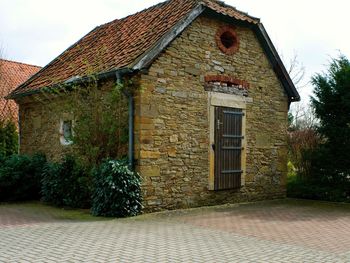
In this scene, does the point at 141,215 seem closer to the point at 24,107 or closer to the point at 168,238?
the point at 168,238

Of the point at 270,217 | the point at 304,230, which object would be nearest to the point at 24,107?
the point at 270,217

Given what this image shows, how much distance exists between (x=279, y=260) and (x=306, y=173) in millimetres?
9028

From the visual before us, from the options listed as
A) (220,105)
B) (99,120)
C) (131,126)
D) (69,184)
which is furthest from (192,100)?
(69,184)

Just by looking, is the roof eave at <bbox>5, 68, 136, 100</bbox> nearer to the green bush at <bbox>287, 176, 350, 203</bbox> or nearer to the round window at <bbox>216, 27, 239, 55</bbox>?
the round window at <bbox>216, 27, 239, 55</bbox>

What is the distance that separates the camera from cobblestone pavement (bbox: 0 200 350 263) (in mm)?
5906

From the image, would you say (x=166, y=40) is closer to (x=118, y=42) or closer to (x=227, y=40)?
(x=118, y=42)

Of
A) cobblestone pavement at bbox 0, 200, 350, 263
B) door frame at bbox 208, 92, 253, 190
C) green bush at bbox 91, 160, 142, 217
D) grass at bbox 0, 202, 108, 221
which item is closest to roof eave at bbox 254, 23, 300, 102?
door frame at bbox 208, 92, 253, 190

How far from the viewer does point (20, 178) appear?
12.0 m

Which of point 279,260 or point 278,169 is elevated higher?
point 278,169

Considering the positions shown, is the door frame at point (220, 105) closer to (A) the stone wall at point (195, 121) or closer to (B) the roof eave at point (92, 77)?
(A) the stone wall at point (195, 121)

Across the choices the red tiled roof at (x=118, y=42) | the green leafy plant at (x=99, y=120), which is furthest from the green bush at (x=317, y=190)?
the green leafy plant at (x=99, y=120)

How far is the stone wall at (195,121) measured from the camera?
9938 mm

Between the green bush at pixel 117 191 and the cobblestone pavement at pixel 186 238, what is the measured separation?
427 millimetres

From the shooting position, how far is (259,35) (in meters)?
12.6
